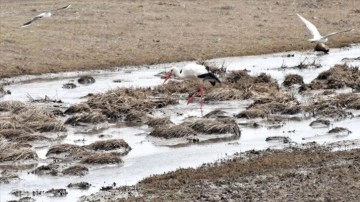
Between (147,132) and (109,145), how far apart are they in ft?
8.17

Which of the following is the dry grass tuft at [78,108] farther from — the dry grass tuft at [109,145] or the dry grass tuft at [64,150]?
the dry grass tuft at [64,150]

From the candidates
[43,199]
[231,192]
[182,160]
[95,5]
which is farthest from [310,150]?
[95,5]

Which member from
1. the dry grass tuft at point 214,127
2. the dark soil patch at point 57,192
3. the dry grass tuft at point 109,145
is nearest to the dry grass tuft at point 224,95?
the dry grass tuft at point 214,127

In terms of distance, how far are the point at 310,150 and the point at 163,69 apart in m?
15.7

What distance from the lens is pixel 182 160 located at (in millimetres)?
20797

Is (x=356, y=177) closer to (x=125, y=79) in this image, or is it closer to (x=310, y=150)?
(x=310, y=150)

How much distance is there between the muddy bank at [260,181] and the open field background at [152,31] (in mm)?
17200

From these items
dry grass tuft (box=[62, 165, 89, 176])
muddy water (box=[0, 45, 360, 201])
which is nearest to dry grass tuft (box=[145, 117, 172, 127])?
muddy water (box=[0, 45, 360, 201])

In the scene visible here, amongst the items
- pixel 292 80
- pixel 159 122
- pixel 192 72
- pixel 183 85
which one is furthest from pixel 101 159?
pixel 292 80

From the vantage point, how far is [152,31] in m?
42.4

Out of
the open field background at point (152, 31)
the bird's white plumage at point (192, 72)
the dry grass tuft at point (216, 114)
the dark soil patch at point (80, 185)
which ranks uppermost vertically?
the open field background at point (152, 31)

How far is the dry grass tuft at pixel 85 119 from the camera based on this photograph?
2544cm

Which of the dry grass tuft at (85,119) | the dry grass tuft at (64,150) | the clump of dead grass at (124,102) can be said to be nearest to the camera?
the dry grass tuft at (64,150)

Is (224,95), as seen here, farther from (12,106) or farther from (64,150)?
(64,150)
